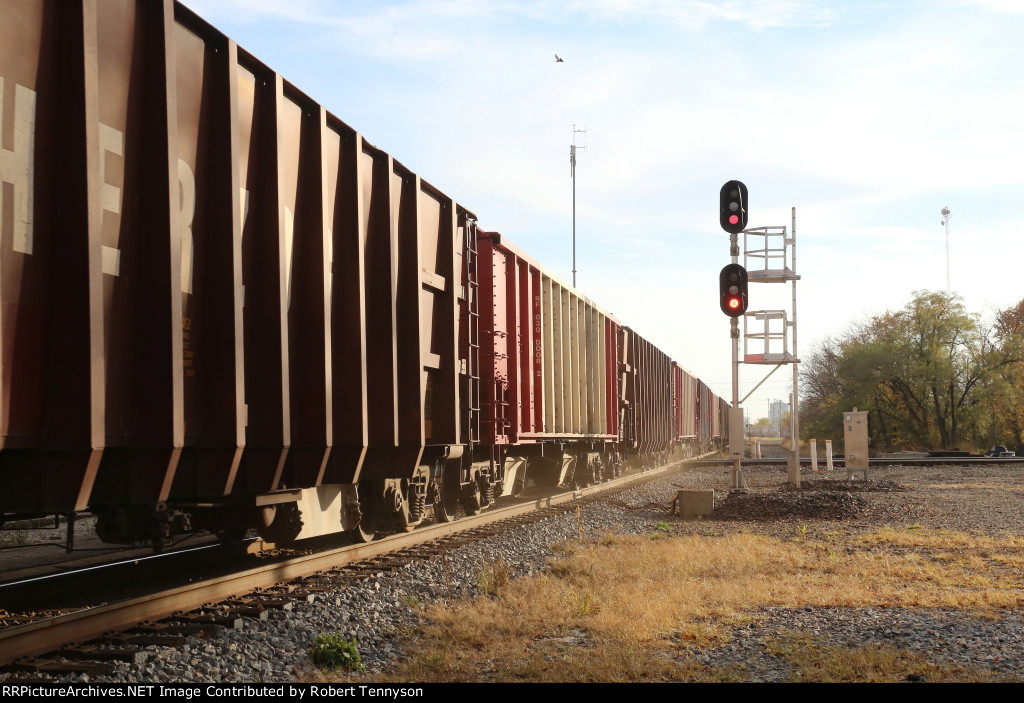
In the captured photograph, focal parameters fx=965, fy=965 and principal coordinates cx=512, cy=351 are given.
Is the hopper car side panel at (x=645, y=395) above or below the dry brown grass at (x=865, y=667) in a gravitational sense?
above

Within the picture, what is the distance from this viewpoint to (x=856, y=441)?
1027 inches

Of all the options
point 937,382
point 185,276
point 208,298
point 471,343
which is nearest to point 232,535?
point 208,298

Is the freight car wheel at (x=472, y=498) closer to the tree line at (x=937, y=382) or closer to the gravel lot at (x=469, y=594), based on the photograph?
the gravel lot at (x=469, y=594)

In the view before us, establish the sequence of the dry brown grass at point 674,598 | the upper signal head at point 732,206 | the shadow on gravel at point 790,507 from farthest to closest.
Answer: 1. the upper signal head at point 732,206
2. the shadow on gravel at point 790,507
3. the dry brown grass at point 674,598

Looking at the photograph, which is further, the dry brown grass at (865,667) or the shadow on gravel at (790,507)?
the shadow on gravel at (790,507)

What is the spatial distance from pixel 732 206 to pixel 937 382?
61675mm

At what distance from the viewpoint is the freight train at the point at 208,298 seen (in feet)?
18.2

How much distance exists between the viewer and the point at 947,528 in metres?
14.2

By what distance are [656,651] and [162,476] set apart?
345cm

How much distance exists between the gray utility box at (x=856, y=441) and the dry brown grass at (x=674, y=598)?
44.2ft

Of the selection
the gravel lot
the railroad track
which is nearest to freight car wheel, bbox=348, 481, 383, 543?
the railroad track

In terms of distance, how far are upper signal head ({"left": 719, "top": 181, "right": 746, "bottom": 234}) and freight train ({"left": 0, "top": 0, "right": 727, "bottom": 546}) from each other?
17.6 ft

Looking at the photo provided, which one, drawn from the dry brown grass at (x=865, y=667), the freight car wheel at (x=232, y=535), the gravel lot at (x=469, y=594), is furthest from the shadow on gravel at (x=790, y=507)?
the dry brown grass at (x=865, y=667)

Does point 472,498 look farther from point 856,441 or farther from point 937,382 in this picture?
point 937,382
